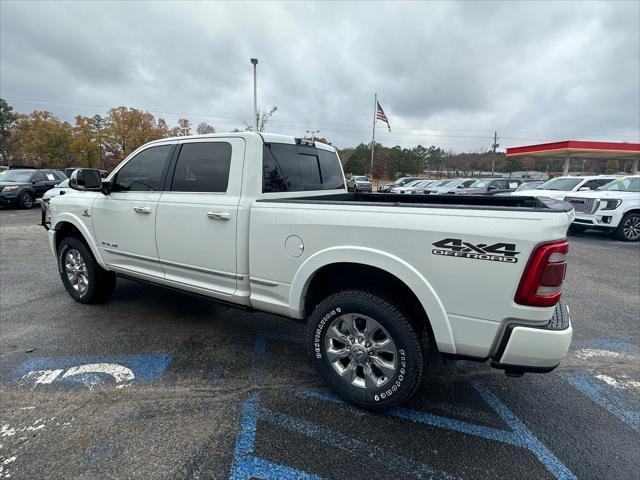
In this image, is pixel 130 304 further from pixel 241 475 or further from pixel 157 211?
pixel 241 475

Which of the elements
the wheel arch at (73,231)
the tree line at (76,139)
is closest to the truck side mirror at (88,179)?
the wheel arch at (73,231)

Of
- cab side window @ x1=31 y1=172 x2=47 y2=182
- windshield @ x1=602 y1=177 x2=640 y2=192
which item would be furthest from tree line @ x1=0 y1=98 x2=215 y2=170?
windshield @ x1=602 y1=177 x2=640 y2=192

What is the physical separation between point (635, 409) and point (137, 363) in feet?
12.9

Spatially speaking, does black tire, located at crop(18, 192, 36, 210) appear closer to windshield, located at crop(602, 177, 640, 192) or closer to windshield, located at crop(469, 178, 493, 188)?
windshield, located at crop(602, 177, 640, 192)

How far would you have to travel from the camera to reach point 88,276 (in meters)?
4.23

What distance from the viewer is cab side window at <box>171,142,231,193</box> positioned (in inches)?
121

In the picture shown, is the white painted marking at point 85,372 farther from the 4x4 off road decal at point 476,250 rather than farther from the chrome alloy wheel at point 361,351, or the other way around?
the 4x4 off road decal at point 476,250

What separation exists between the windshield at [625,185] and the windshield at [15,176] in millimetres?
21169

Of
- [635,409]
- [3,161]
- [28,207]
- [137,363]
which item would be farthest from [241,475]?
[3,161]

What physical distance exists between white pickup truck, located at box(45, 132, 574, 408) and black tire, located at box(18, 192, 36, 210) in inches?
545

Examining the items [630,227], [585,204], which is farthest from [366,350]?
[630,227]

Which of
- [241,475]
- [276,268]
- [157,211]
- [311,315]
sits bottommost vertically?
[241,475]

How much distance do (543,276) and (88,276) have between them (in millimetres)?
4594

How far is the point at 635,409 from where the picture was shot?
262 centimetres
